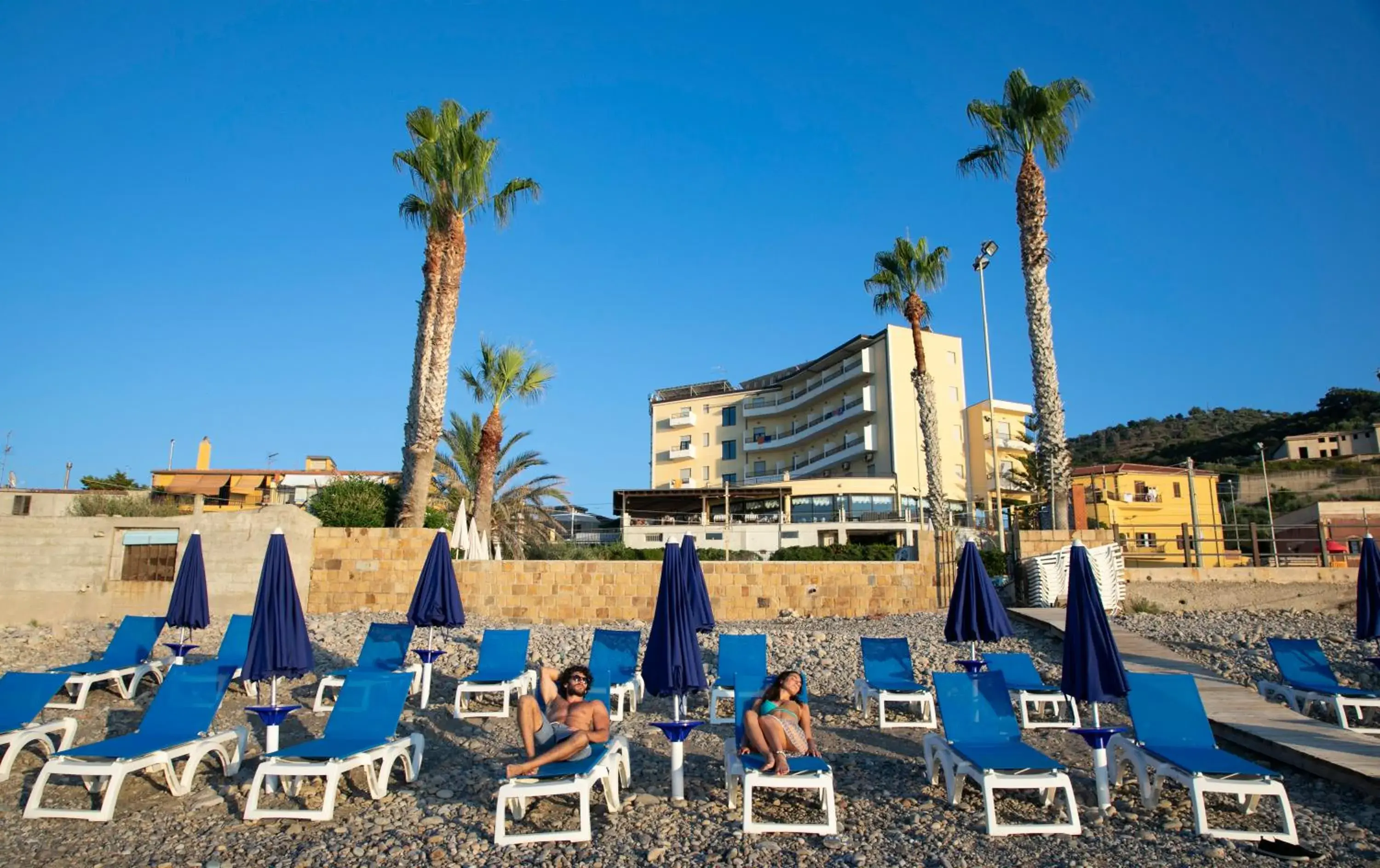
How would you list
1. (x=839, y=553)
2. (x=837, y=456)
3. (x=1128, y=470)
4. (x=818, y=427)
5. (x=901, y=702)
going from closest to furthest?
(x=901, y=702) < (x=839, y=553) < (x=1128, y=470) < (x=837, y=456) < (x=818, y=427)

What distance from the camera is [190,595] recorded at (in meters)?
10.0

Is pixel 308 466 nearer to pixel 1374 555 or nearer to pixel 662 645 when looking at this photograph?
pixel 662 645

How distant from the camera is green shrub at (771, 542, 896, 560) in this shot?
1209 inches

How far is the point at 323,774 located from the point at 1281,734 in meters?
7.44

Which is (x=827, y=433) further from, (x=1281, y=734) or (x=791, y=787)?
(x=791, y=787)

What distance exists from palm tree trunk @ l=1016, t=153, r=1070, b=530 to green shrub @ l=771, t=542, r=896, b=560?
14383 millimetres

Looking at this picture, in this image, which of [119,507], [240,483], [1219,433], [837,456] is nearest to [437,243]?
[119,507]

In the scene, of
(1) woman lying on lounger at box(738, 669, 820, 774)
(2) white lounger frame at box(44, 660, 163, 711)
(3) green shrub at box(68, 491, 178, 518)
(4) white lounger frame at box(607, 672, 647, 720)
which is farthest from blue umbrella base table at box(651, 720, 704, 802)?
(3) green shrub at box(68, 491, 178, 518)

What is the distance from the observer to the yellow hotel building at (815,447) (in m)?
37.8

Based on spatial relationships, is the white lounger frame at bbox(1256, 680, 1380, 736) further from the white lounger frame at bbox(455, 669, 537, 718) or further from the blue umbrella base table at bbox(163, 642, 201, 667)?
the blue umbrella base table at bbox(163, 642, 201, 667)

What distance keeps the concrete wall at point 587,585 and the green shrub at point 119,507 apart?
4.64 metres

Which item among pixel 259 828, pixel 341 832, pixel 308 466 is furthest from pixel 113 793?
pixel 308 466

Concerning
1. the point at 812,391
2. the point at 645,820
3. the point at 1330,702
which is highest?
the point at 812,391

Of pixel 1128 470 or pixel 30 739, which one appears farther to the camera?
pixel 1128 470
